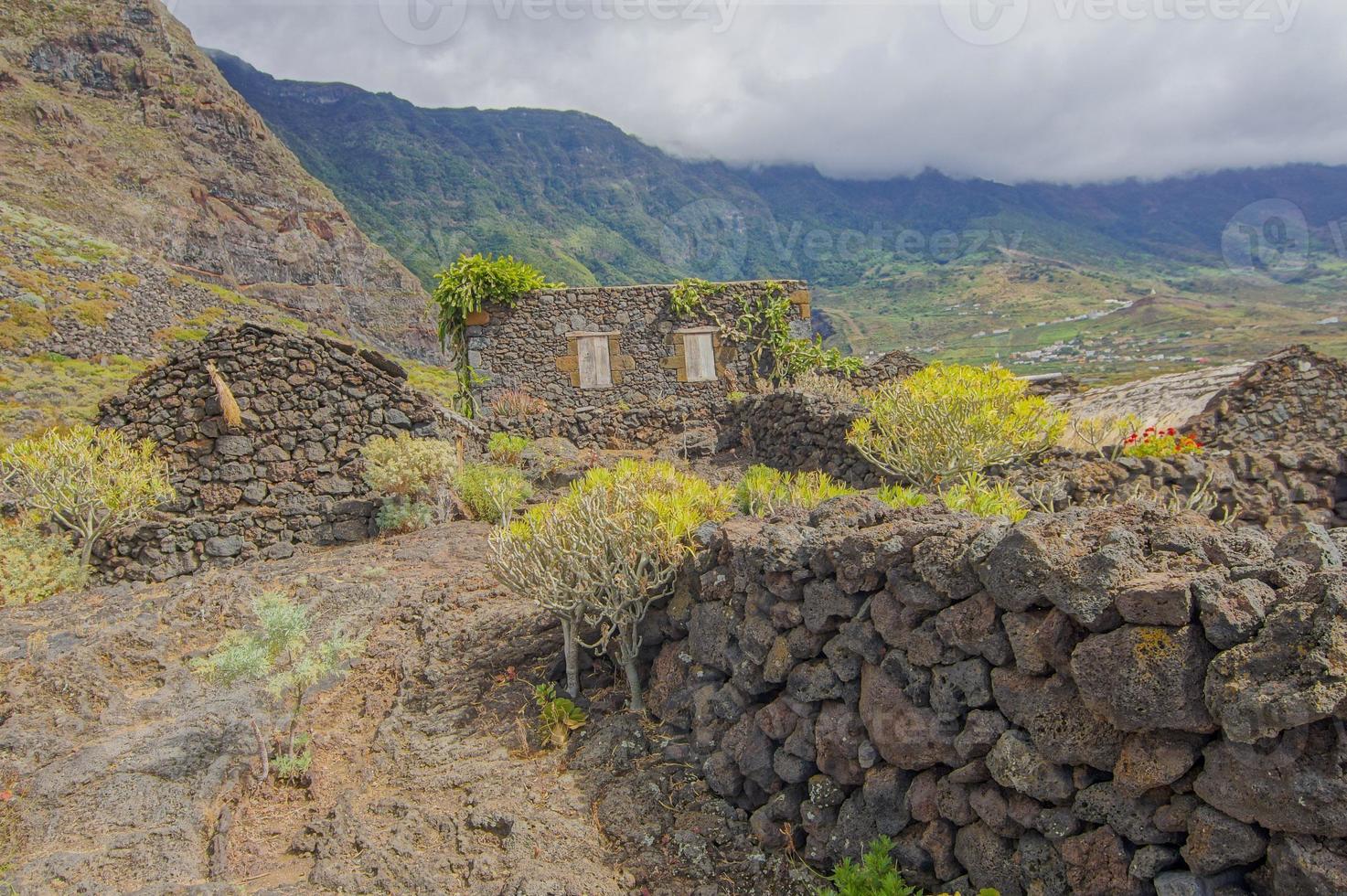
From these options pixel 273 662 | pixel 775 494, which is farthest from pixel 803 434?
pixel 273 662

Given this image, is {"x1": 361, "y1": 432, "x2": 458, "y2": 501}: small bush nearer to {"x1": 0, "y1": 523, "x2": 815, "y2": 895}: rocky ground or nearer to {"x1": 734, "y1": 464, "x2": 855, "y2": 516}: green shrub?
{"x1": 0, "y1": 523, "x2": 815, "y2": 895}: rocky ground

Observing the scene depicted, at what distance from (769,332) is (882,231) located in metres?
118

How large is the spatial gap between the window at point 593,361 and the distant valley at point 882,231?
34.5m

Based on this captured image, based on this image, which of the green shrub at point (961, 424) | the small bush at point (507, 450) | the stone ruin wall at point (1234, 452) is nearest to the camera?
the stone ruin wall at point (1234, 452)

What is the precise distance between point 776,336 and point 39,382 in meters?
26.6

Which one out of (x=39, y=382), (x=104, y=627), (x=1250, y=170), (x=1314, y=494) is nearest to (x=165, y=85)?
(x=39, y=382)

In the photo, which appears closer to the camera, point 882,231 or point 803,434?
point 803,434

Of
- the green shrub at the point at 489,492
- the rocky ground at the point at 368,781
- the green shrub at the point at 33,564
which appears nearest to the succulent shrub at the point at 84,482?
the green shrub at the point at 33,564

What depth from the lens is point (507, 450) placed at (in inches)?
505

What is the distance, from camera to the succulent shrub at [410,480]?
33.6 feet

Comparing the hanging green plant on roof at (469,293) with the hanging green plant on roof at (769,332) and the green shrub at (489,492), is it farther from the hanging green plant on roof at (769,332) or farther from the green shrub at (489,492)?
the green shrub at (489,492)

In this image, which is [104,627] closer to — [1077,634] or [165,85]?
[1077,634]

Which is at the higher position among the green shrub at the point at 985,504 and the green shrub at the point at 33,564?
the green shrub at the point at 985,504

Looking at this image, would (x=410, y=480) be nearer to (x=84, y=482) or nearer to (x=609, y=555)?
(x=84, y=482)
